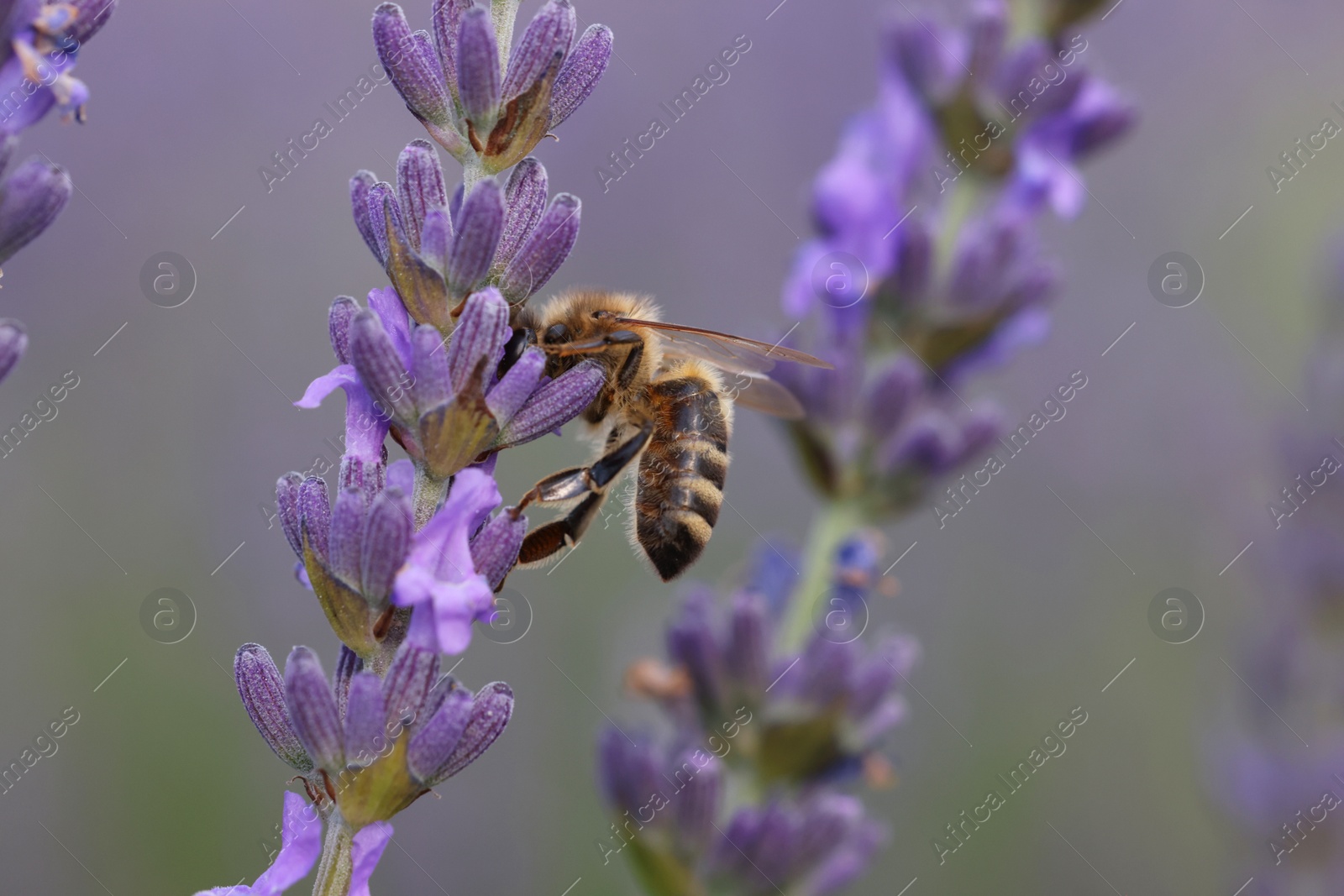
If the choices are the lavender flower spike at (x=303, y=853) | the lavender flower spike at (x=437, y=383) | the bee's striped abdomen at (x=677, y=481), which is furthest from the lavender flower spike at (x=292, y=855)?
the bee's striped abdomen at (x=677, y=481)

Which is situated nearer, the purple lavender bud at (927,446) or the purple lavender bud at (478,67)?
the purple lavender bud at (478,67)

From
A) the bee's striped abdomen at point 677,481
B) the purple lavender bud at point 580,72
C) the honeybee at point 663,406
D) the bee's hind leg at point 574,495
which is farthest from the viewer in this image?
the bee's striped abdomen at point 677,481

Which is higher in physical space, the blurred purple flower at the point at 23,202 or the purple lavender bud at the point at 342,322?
the blurred purple flower at the point at 23,202

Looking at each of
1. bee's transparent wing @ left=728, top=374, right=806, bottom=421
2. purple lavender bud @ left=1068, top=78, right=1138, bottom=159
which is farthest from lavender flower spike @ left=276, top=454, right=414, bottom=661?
purple lavender bud @ left=1068, top=78, right=1138, bottom=159

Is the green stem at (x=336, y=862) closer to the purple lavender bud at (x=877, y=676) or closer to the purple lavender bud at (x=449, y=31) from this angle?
the purple lavender bud at (x=449, y=31)

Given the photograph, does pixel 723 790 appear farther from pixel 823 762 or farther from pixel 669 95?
pixel 669 95

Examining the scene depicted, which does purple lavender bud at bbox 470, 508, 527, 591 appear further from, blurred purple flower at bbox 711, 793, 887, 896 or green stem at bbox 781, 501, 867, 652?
green stem at bbox 781, 501, 867, 652

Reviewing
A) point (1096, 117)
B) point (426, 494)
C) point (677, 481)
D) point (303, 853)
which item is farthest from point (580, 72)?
point (1096, 117)

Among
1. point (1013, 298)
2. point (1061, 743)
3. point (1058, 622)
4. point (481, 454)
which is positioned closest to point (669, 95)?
point (1058, 622)
